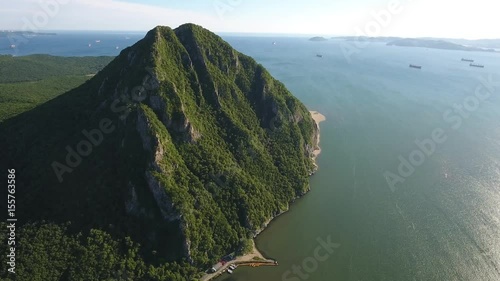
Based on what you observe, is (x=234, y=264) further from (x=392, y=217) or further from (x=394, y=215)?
(x=394, y=215)

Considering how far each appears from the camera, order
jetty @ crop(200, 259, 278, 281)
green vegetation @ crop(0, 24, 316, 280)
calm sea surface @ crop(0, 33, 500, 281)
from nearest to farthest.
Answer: green vegetation @ crop(0, 24, 316, 280) < jetty @ crop(200, 259, 278, 281) < calm sea surface @ crop(0, 33, 500, 281)

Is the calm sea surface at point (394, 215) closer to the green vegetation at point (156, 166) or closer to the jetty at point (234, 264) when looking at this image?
the jetty at point (234, 264)

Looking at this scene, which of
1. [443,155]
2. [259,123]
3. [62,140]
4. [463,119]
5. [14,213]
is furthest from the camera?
[463,119]

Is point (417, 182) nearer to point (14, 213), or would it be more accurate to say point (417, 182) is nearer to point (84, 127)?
point (84, 127)

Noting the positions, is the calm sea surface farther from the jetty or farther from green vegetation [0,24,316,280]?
green vegetation [0,24,316,280]

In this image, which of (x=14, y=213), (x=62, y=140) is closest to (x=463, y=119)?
(x=62, y=140)

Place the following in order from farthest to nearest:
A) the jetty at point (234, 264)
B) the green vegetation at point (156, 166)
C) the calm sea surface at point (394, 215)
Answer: the calm sea surface at point (394, 215) < the jetty at point (234, 264) < the green vegetation at point (156, 166)

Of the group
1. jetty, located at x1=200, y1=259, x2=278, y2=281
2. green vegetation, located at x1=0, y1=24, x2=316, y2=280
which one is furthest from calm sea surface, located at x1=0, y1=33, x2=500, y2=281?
green vegetation, located at x1=0, y1=24, x2=316, y2=280

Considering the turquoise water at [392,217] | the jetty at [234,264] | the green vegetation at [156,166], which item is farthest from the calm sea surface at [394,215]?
the green vegetation at [156,166]
